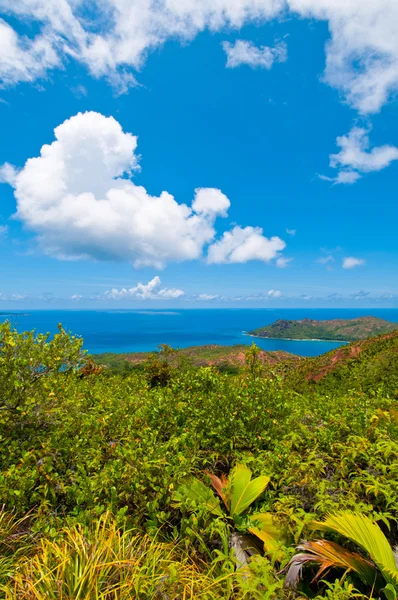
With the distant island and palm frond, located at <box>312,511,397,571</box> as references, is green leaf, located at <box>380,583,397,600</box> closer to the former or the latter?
palm frond, located at <box>312,511,397,571</box>

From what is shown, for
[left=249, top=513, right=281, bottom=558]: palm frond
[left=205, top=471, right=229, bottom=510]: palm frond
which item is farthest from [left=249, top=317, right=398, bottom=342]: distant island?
[left=249, top=513, right=281, bottom=558]: palm frond

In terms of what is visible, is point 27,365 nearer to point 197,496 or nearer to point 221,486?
point 197,496

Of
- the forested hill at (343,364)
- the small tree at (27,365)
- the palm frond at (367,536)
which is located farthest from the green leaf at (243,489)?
the forested hill at (343,364)

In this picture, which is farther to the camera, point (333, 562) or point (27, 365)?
point (27, 365)

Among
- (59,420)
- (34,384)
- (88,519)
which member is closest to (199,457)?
(88,519)

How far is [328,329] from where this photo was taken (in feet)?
579

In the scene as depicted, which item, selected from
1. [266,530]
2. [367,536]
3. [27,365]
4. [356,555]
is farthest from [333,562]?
[27,365]

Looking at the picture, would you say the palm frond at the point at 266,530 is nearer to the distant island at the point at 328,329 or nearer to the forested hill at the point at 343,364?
the forested hill at the point at 343,364

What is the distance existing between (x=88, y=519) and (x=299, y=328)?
191 meters

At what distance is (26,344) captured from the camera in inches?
181

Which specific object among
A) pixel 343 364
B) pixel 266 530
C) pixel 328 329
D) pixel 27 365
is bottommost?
pixel 328 329

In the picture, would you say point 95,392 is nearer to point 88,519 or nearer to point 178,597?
point 88,519

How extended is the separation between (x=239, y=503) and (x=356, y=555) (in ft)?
3.99

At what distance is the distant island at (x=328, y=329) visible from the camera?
6180 inches
